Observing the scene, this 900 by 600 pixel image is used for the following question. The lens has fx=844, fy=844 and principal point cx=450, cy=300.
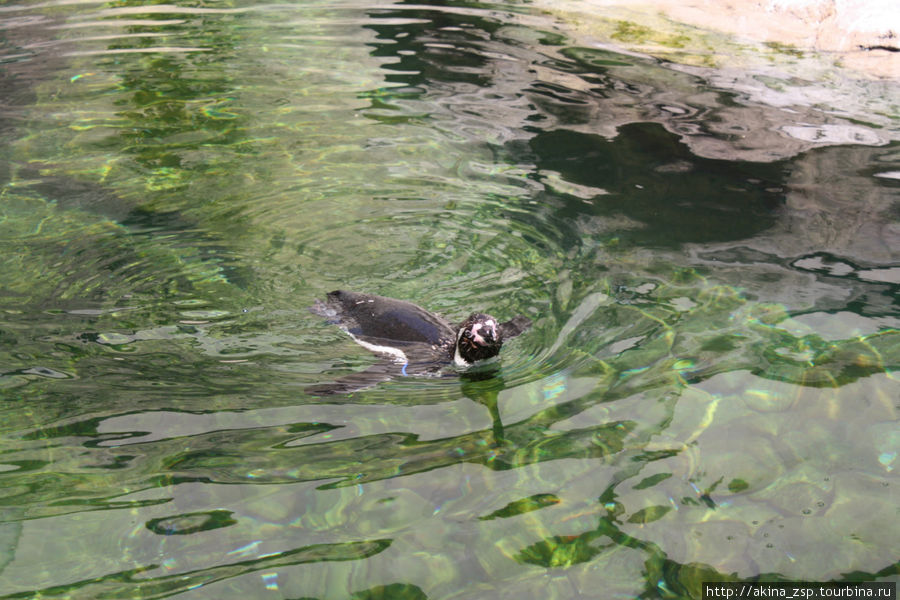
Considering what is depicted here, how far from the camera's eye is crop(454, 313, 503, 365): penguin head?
508 centimetres

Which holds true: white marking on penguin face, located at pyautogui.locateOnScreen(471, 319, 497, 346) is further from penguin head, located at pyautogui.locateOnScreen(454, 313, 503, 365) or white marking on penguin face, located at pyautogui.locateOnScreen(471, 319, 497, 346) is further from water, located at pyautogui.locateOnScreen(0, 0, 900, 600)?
Result: water, located at pyautogui.locateOnScreen(0, 0, 900, 600)

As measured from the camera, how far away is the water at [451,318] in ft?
12.3

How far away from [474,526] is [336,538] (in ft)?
2.05

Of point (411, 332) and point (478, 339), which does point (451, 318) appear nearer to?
point (411, 332)

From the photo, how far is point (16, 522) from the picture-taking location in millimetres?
3826

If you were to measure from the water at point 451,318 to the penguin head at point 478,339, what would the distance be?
185 mm

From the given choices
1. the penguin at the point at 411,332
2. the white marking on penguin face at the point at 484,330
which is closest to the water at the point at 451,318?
the penguin at the point at 411,332

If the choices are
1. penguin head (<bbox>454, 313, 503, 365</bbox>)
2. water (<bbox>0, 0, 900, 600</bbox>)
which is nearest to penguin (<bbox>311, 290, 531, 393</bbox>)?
penguin head (<bbox>454, 313, 503, 365</bbox>)

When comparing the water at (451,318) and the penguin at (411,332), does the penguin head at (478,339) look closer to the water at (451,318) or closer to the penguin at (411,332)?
the penguin at (411,332)

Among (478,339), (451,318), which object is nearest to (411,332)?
(451,318)

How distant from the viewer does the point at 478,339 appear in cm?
510

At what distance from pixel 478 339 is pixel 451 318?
1.03 metres

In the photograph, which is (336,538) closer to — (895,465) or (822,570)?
(822,570)

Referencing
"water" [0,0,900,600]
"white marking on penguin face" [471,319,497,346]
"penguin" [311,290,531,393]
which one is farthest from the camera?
"penguin" [311,290,531,393]
